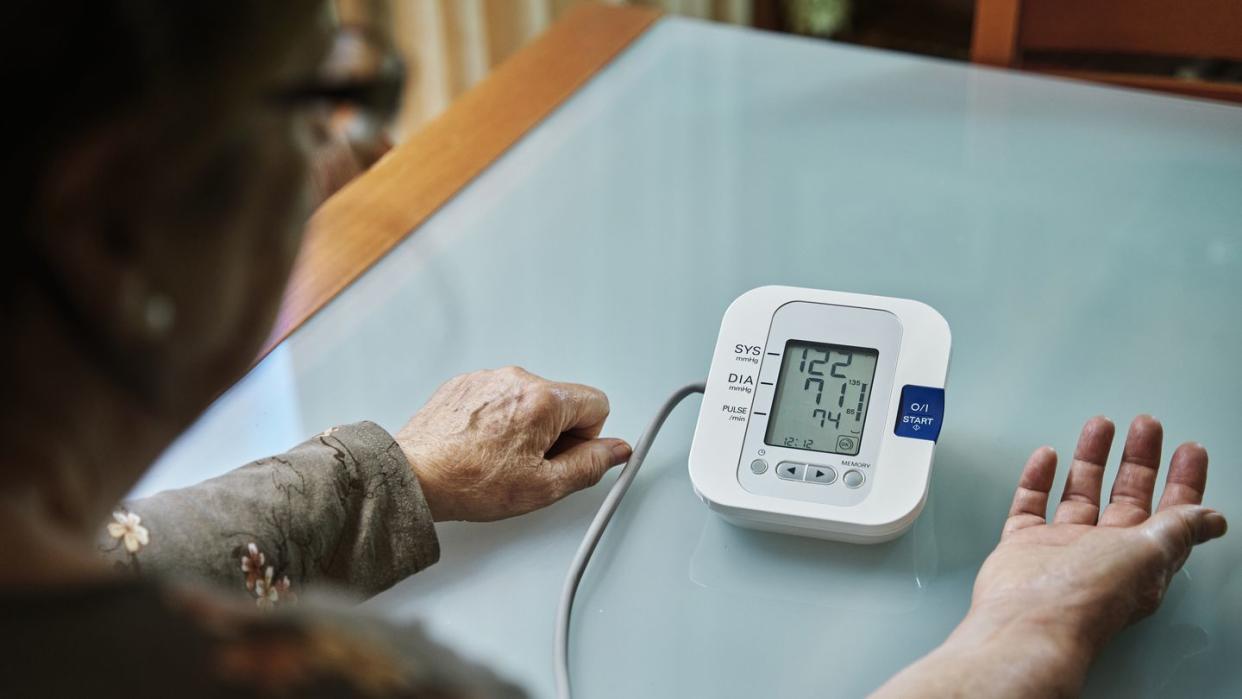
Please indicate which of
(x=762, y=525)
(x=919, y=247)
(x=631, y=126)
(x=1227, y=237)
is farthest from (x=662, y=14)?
(x=762, y=525)

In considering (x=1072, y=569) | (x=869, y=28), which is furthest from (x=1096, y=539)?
(x=869, y=28)

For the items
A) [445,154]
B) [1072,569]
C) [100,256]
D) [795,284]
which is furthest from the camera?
[445,154]

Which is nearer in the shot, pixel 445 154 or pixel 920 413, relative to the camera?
pixel 920 413

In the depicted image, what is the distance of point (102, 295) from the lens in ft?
1.10

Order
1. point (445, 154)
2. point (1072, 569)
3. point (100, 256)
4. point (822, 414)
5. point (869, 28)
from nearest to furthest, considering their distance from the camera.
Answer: point (100, 256) < point (1072, 569) < point (822, 414) < point (445, 154) < point (869, 28)

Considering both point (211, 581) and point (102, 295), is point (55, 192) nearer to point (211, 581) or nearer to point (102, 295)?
point (102, 295)

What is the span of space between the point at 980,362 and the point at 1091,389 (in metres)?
0.08

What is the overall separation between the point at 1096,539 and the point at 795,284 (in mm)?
360

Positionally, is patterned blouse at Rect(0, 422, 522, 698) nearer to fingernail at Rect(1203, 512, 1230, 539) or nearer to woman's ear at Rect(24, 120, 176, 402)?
woman's ear at Rect(24, 120, 176, 402)

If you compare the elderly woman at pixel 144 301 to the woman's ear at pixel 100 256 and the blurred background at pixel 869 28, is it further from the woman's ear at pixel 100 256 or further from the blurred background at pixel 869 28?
the blurred background at pixel 869 28

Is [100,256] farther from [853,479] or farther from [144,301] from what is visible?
[853,479]

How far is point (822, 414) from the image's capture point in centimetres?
83

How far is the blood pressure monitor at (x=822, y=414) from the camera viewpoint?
78cm

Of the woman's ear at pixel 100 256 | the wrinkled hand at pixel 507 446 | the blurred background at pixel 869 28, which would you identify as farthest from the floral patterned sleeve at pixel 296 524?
the blurred background at pixel 869 28
